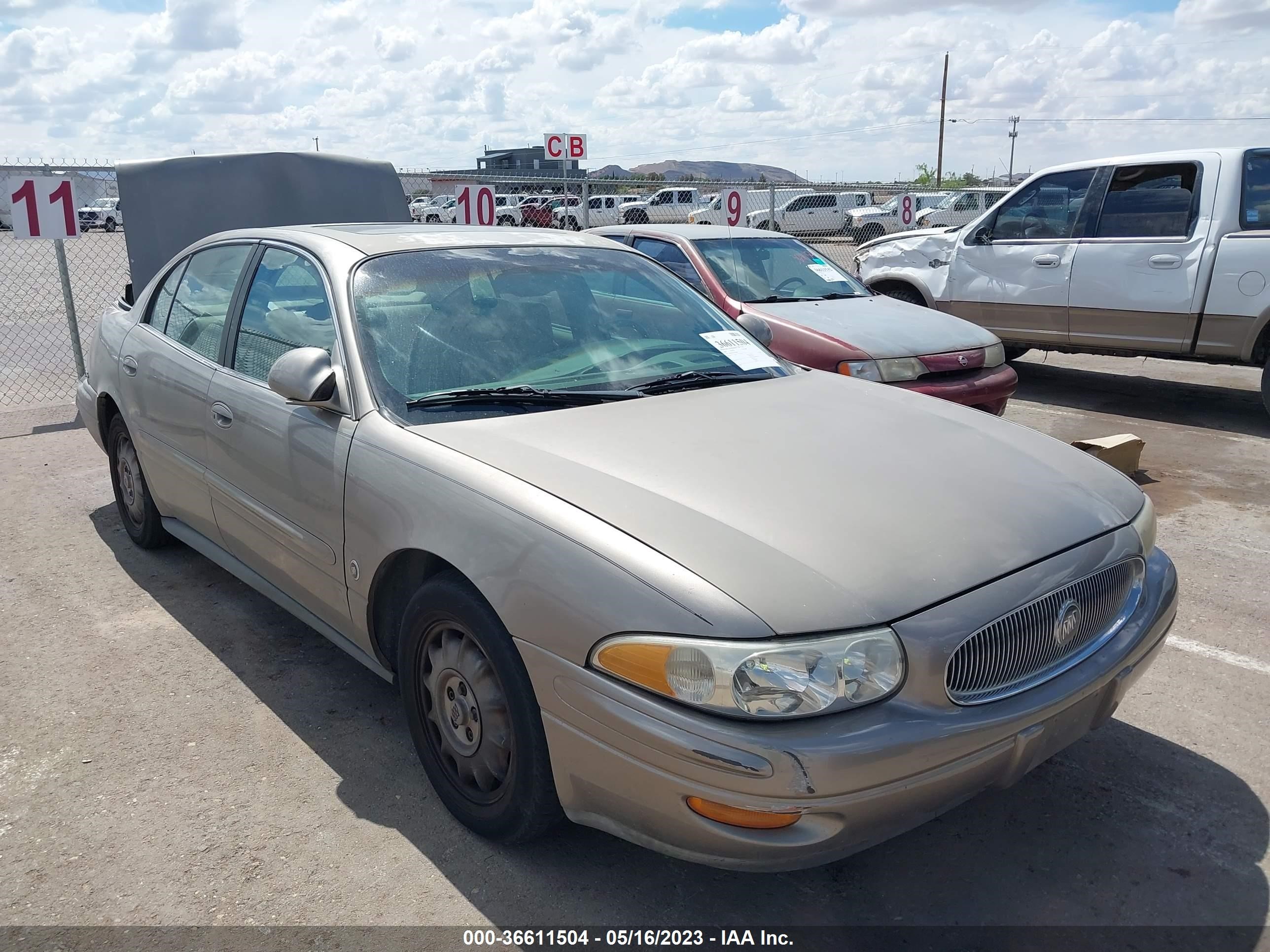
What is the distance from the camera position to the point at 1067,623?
256 cm

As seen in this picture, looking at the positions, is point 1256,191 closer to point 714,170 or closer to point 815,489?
point 815,489

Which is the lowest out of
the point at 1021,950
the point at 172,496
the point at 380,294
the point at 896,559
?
the point at 1021,950

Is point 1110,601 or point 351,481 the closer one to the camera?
point 1110,601

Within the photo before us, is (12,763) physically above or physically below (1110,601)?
below

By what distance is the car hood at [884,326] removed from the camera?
6652 mm

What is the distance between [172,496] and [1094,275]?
7051mm

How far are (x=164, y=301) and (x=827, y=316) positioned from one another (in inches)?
169

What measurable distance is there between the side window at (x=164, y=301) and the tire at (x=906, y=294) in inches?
267

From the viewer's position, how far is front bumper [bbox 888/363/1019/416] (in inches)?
258

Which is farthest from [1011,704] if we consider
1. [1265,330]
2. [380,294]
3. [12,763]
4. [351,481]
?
[1265,330]

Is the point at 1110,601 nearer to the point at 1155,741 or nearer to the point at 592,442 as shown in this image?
the point at 1155,741

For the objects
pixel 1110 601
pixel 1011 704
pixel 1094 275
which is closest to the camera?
pixel 1011 704

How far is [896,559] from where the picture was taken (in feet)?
7.84

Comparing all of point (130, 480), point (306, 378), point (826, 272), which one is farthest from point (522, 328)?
point (826, 272)
